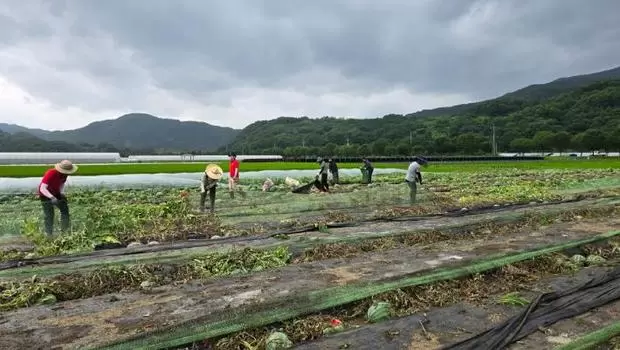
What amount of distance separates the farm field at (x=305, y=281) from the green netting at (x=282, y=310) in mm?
15

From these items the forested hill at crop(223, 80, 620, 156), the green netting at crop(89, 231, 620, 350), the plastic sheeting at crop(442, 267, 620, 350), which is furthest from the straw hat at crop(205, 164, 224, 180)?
the forested hill at crop(223, 80, 620, 156)

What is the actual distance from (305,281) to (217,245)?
3033mm

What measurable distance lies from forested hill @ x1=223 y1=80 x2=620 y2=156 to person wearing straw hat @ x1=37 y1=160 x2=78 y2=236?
280ft

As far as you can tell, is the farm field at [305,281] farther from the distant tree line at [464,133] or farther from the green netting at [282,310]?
the distant tree line at [464,133]

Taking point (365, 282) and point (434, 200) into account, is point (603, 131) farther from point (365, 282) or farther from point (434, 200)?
point (365, 282)

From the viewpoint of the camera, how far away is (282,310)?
4.75 meters

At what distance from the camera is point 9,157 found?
62219 mm

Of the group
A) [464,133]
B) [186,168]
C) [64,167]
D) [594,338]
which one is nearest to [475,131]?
[464,133]

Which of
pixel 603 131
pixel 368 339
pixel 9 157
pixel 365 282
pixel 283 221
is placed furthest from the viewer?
pixel 603 131

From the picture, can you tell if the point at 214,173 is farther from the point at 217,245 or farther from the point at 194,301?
the point at 194,301

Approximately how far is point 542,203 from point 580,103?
125 metres

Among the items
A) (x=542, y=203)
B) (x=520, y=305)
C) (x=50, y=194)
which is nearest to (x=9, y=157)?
(x=50, y=194)

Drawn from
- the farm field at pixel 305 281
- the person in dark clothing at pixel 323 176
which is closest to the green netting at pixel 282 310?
the farm field at pixel 305 281

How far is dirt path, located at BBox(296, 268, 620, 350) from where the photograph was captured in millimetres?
4199
